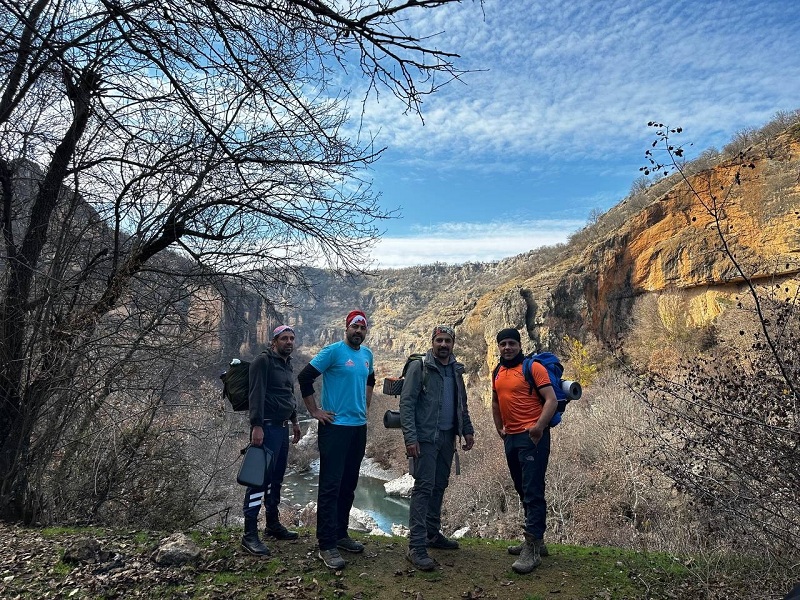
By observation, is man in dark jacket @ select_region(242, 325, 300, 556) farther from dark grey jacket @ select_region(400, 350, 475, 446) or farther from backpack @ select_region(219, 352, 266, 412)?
dark grey jacket @ select_region(400, 350, 475, 446)

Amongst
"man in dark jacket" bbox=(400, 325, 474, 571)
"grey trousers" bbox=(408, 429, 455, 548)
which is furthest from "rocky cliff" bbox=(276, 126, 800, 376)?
"grey trousers" bbox=(408, 429, 455, 548)

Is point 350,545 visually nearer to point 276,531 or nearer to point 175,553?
point 276,531

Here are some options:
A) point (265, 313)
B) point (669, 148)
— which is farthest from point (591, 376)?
point (669, 148)

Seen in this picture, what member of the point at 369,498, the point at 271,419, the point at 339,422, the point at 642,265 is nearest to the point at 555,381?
the point at 339,422

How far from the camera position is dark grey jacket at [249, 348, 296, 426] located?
462 centimetres

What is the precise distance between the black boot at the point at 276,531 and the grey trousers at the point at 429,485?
1.32m

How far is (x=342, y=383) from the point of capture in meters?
4.68

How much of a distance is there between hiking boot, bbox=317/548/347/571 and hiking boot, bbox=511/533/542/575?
59.4 inches

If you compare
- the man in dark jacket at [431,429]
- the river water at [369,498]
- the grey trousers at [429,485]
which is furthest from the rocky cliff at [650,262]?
the river water at [369,498]

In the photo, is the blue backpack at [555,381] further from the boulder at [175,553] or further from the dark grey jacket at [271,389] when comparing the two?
the boulder at [175,553]

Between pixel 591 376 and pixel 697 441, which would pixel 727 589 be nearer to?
pixel 697 441

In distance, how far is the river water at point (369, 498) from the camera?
95.1 feet

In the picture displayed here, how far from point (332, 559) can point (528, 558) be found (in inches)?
68.2

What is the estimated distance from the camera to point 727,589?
12.4ft
